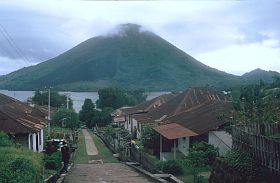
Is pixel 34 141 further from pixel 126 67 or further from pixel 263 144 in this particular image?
pixel 126 67

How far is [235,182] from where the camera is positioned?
1213cm

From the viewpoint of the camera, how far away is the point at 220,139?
77.4ft

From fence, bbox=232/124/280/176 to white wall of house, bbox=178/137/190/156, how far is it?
1204 cm

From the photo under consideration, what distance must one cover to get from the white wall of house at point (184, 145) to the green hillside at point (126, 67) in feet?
323

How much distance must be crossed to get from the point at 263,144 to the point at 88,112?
249 feet

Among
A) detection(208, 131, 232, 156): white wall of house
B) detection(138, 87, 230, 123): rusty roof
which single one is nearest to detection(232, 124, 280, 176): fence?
detection(208, 131, 232, 156): white wall of house

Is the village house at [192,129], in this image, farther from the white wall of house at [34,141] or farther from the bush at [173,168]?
the white wall of house at [34,141]

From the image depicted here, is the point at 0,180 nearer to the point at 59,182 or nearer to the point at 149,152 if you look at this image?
the point at 59,182

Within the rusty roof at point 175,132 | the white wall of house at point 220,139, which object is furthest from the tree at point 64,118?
the white wall of house at point 220,139

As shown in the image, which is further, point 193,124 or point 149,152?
point 149,152

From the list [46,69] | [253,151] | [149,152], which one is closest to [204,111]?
[149,152]

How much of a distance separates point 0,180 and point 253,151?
21.1 ft

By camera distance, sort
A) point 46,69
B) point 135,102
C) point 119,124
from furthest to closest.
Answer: point 46,69 < point 135,102 < point 119,124

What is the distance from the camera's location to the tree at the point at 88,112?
280ft
